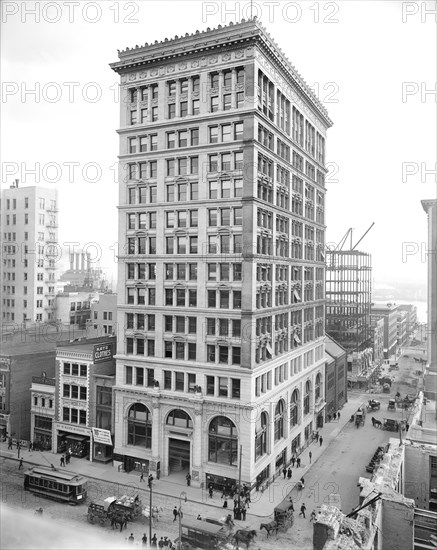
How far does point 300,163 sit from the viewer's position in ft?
123

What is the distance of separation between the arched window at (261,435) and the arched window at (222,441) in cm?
143

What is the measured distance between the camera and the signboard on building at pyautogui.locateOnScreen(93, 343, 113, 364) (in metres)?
32.8

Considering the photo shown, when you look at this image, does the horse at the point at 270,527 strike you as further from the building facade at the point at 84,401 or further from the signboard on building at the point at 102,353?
the signboard on building at the point at 102,353

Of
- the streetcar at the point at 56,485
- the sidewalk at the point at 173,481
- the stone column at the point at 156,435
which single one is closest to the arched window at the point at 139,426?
the stone column at the point at 156,435

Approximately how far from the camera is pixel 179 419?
2947cm

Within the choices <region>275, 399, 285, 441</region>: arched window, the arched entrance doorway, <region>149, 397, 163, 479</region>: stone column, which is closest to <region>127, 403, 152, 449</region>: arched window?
<region>149, 397, 163, 479</region>: stone column

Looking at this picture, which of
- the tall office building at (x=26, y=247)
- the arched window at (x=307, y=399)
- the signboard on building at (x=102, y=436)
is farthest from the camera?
the arched window at (x=307, y=399)

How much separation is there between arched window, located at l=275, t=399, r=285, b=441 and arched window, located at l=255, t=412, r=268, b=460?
78.4 inches

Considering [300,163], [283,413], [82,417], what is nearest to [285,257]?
[300,163]

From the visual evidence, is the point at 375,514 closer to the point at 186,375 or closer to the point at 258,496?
the point at 258,496

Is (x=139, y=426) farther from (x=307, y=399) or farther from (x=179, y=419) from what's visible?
(x=307, y=399)

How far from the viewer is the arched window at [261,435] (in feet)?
92.6

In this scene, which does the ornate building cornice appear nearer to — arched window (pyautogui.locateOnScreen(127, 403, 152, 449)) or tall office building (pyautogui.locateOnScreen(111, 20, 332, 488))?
tall office building (pyautogui.locateOnScreen(111, 20, 332, 488))

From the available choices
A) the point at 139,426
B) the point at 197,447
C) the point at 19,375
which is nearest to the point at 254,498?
the point at 197,447
